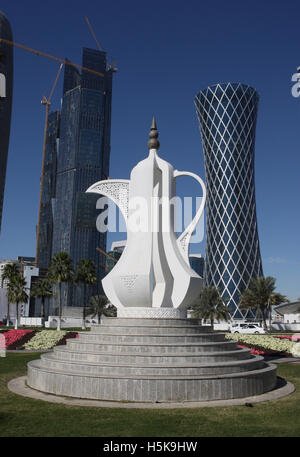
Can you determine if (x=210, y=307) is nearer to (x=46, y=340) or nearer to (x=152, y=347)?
(x=46, y=340)

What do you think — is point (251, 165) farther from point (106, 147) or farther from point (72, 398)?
point (72, 398)

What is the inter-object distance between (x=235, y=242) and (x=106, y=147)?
79043 mm

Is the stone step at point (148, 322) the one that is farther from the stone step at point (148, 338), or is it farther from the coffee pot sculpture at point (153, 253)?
the coffee pot sculpture at point (153, 253)

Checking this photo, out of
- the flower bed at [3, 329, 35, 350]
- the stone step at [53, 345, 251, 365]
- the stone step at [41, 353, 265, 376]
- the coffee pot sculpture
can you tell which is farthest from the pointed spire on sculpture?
the flower bed at [3, 329, 35, 350]

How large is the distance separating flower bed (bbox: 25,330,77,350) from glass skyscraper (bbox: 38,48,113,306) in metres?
97.2

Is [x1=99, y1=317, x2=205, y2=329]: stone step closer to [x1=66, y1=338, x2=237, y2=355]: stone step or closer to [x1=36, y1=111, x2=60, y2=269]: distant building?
[x1=66, y1=338, x2=237, y2=355]: stone step

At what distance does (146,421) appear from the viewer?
8.91m

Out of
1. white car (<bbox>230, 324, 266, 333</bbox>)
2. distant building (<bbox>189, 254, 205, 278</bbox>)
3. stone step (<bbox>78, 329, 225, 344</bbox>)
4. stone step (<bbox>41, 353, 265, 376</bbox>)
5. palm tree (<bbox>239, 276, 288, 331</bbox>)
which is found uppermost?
distant building (<bbox>189, 254, 205, 278</bbox>)

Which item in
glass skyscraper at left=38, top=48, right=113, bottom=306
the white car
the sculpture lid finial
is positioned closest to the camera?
the sculpture lid finial

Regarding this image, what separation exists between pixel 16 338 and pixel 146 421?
24294mm

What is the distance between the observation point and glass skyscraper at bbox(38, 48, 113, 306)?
134 m

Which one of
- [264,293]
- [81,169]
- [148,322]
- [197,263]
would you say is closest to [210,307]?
[264,293]

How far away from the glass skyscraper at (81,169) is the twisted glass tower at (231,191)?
180 ft

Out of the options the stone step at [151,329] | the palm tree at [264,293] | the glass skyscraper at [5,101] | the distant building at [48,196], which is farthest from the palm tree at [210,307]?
the distant building at [48,196]
